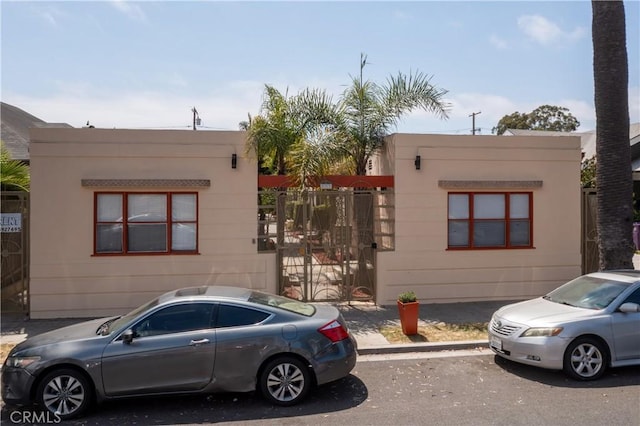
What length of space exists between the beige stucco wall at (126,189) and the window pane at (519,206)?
18.8 ft

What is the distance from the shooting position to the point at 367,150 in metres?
12.3

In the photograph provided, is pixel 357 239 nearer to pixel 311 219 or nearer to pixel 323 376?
pixel 311 219

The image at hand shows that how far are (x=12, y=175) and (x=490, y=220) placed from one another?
421 inches

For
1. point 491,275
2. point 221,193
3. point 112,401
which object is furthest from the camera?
point 491,275

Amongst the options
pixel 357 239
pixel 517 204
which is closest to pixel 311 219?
pixel 357 239

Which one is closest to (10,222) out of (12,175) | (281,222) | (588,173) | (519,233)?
(12,175)

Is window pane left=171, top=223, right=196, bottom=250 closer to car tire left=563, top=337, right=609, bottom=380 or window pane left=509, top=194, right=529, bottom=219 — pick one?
window pane left=509, top=194, right=529, bottom=219

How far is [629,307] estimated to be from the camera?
22.7 ft

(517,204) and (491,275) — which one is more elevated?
(517,204)

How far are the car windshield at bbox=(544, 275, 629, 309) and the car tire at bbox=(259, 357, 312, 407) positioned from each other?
4.21m

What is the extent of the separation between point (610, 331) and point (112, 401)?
6.40m

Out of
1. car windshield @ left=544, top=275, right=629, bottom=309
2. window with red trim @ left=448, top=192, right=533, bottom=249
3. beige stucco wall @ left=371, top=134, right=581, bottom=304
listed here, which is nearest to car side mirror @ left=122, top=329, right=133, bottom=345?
car windshield @ left=544, top=275, right=629, bottom=309

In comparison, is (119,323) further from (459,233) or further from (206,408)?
(459,233)

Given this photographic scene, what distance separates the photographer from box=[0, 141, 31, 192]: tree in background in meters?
11.0
